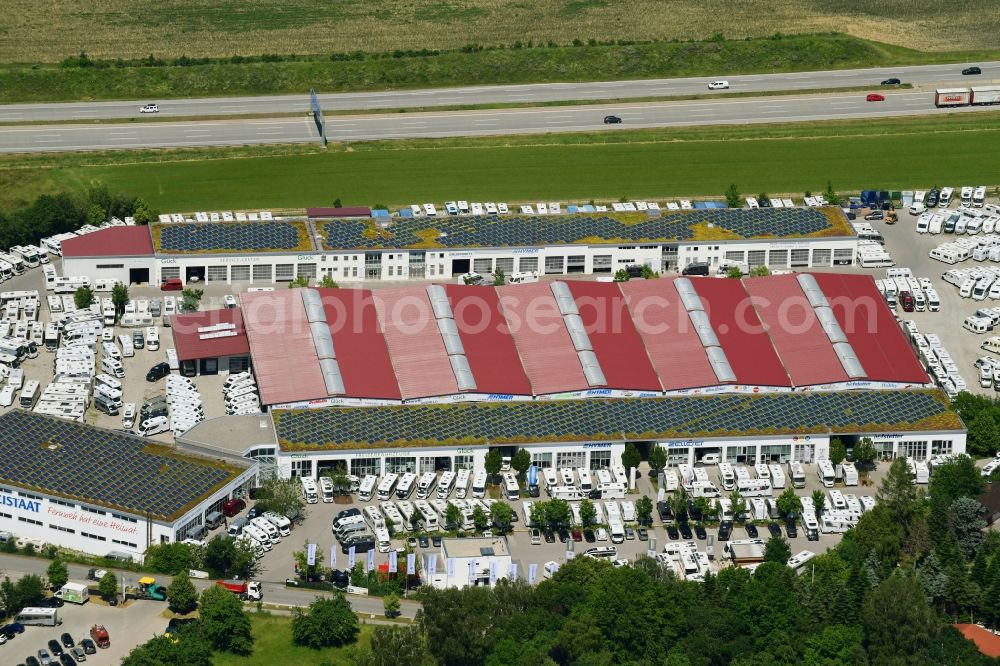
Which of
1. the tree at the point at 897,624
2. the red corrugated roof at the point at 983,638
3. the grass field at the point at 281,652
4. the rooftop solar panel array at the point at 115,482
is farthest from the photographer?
the rooftop solar panel array at the point at 115,482

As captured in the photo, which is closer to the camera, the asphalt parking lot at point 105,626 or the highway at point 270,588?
the asphalt parking lot at point 105,626

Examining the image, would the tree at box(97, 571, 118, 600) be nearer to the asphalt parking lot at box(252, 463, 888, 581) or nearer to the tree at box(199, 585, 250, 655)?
the tree at box(199, 585, 250, 655)

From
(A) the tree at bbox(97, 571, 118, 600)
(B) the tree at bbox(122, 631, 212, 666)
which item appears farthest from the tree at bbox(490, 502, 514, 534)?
(A) the tree at bbox(97, 571, 118, 600)

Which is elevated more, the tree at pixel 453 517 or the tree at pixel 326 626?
the tree at pixel 453 517

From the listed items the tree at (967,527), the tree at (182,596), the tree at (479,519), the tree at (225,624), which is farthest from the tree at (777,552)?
the tree at (182,596)

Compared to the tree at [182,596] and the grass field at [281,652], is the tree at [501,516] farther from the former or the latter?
the tree at [182,596]

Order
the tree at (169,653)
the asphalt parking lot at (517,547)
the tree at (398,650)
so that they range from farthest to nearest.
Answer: the asphalt parking lot at (517,547)
the tree at (398,650)
the tree at (169,653)
